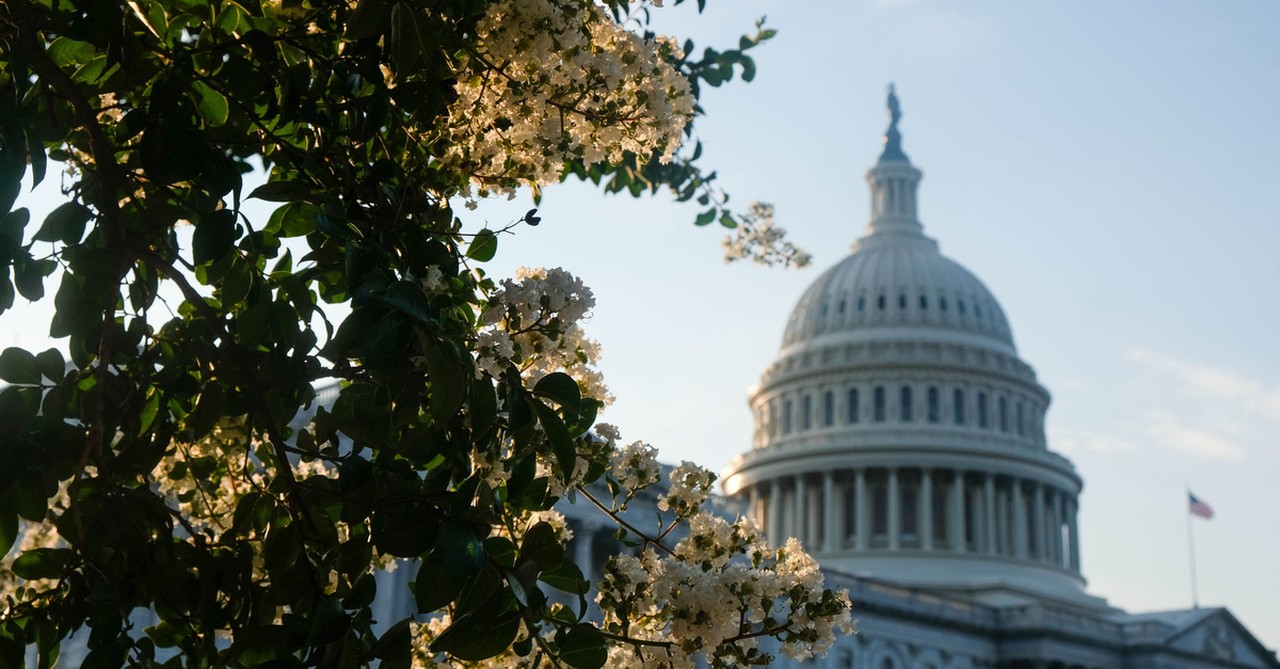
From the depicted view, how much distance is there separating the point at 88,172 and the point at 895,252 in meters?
96.2

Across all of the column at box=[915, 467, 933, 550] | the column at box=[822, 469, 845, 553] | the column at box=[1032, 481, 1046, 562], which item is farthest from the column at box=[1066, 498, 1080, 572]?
the column at box=[822, 469, 845, 553]

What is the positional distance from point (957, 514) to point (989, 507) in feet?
6.79

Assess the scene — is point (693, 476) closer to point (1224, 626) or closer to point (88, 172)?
point (88, 172)

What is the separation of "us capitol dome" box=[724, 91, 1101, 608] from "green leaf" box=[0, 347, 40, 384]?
80.4 m

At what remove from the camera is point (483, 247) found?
5.75 m

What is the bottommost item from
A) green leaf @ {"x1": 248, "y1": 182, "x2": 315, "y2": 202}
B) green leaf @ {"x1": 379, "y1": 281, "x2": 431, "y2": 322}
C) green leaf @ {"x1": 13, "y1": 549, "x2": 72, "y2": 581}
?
green leaf @ {"x1": 13, "y1": 549, "x2": 72, "y2": 581}

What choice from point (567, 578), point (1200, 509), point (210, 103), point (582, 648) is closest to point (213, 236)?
point (210, 103)

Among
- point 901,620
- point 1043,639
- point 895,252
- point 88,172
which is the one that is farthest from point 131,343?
point 895,252

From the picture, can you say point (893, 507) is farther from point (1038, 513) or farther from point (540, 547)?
point (540, 547)

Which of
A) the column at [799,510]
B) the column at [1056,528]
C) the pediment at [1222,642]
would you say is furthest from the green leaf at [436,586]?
the column at [1056,528]

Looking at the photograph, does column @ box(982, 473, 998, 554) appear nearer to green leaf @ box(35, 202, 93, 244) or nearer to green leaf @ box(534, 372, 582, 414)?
green leaf @ box(35, 202, 93, 244)

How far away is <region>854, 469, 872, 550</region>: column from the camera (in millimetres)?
88938

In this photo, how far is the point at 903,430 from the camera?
90688 millimetres

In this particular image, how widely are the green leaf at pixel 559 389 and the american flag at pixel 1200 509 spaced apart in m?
82.0
